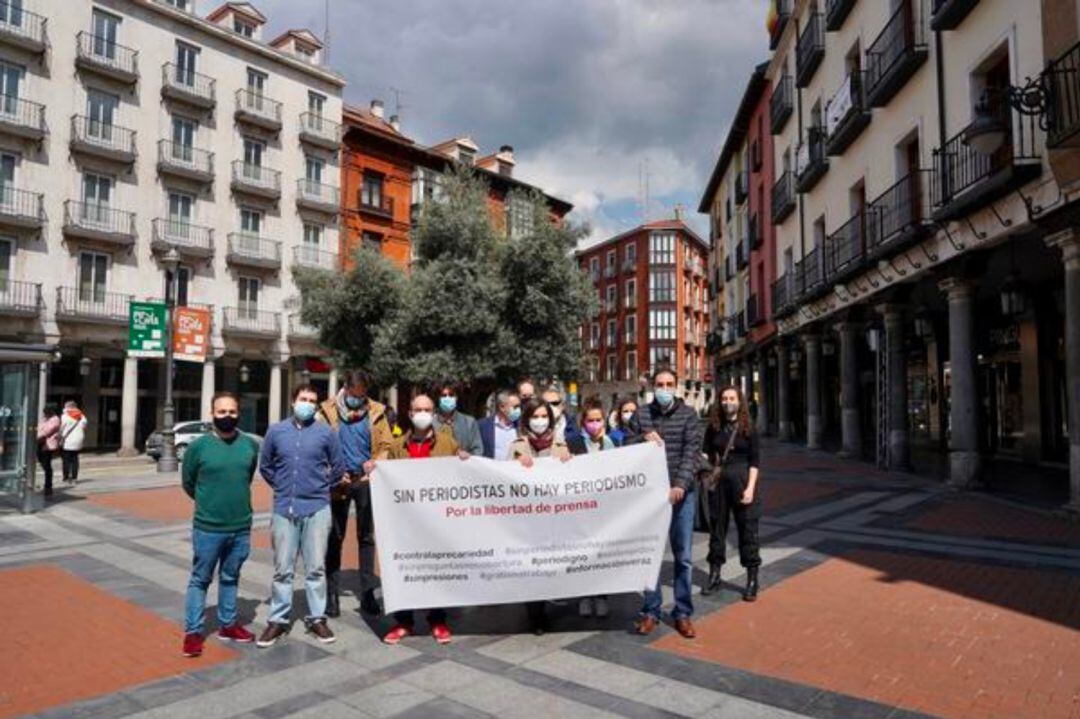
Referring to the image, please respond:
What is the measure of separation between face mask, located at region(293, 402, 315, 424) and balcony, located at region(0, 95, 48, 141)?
30.1 metres

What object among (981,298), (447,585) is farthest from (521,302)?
(447,585)

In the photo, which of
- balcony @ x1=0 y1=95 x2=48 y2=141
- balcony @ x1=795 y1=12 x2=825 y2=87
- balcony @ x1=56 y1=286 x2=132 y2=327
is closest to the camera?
balcony @ x1=795 y1=12 x2=825 y2=87

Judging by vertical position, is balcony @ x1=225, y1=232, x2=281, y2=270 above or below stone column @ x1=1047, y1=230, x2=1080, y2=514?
above

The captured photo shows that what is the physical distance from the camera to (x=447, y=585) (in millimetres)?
5711

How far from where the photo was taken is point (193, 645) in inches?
211

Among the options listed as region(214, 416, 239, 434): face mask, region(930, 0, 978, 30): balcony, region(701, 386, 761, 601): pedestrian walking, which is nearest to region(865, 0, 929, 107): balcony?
region(930, 0, 978, 30): balcony

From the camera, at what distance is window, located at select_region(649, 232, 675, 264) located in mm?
73812

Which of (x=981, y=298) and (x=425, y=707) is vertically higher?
(x=981, y=298)

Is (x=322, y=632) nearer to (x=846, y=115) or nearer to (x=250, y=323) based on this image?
(x=846, y=115)

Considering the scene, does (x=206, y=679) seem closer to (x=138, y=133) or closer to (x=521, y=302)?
(x=521, y=302)

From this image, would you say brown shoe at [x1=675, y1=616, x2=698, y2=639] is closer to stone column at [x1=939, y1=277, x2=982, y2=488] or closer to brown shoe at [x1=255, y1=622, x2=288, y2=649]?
brown shoe at [x1=255, y1=622, x2=288, y2=649]

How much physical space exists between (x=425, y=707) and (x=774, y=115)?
93.6 ft

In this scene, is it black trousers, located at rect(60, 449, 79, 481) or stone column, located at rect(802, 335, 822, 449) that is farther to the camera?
stone column, located at rect(802, 335, 822, 449)

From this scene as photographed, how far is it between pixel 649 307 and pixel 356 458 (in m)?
68.5
